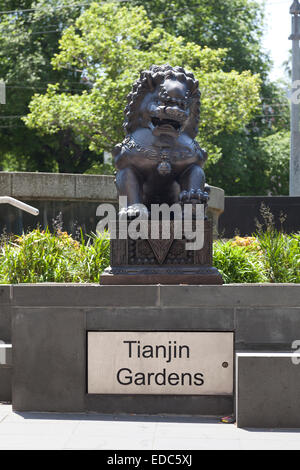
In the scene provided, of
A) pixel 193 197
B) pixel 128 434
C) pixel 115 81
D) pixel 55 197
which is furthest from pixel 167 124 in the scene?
pixel 115 81

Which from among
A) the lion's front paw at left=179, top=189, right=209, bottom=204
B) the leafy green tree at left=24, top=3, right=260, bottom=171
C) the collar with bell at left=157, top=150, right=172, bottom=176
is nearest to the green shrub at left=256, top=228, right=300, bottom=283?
the lion's front paw at left=179, top=189, right=209, bottom=204

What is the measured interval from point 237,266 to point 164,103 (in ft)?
8.20

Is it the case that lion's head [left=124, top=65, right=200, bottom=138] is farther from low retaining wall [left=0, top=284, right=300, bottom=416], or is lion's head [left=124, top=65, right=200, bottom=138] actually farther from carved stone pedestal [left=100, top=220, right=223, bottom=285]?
low retaining wall [left=0, top=284, right=300, bottom=416]

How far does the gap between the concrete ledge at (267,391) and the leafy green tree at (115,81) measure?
14988 millimetres

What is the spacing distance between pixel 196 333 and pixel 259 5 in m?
28.0

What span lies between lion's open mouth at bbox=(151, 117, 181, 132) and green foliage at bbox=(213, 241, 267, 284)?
2.16m

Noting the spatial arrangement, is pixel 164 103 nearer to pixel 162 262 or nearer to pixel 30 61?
pixel 162 262

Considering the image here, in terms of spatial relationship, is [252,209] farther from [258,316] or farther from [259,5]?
[259,5]

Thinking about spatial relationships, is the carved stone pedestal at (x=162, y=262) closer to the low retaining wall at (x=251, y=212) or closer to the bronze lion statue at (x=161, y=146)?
the bronze lion statue at (x=161, y=146)

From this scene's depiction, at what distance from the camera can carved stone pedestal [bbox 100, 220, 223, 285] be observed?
606 centimetres

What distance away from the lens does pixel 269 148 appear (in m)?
30.9

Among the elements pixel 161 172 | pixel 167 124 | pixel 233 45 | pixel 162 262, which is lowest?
pixel 162 262

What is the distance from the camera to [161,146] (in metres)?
6.42

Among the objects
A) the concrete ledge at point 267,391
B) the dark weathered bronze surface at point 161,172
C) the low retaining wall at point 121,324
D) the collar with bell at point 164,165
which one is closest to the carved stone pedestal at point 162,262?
the dark weathered bronze surface at point 161,172
